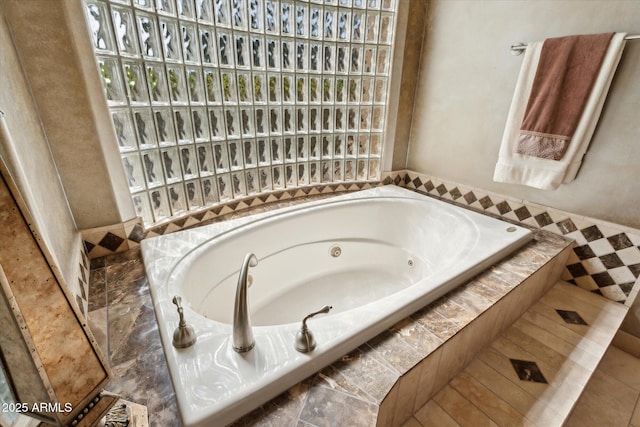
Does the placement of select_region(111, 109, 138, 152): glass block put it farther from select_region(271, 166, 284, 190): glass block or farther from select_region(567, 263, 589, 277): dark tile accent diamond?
select_region(567, 263, 589, 277): dark tile accent diamond

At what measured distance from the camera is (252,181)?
188 cm

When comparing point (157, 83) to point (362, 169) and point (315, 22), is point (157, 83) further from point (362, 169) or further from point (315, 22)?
point (362, 169)

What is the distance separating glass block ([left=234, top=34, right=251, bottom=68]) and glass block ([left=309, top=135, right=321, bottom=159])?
2.00 ft

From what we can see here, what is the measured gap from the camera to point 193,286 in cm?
128

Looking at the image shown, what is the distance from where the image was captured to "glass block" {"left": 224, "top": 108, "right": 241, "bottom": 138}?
5.37 ft

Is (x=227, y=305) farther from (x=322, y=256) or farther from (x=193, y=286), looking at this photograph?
(x=322, y=256)

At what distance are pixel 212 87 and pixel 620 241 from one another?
2.21m

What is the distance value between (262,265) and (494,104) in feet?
5.62

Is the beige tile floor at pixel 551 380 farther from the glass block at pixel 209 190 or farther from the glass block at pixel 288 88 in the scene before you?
the glass block at pixel 288 88

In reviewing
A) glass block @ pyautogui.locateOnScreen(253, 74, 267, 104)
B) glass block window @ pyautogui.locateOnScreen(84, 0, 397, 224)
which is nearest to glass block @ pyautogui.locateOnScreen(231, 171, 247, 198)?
glass block window @ pyautogui.locateOnScreen(84, 0, 397, 224)

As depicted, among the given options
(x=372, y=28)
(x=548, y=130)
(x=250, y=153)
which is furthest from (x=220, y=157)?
(x=548, y=130)

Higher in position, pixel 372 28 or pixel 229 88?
pixel 372 28

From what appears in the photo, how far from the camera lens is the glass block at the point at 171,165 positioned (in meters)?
1.48

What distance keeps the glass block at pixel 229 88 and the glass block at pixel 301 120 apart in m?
0.43
